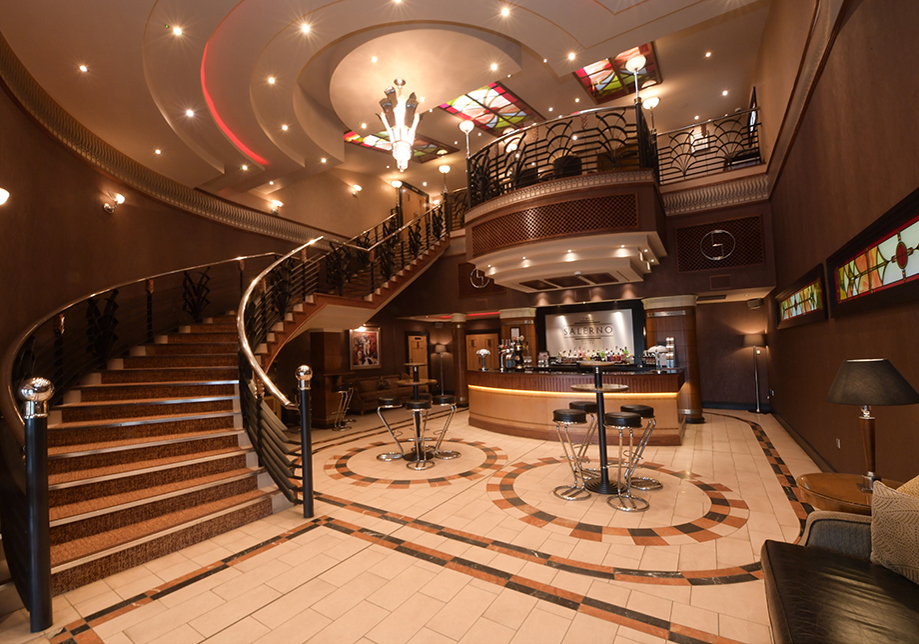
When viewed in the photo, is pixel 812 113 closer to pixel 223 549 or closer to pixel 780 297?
pixel 780 297

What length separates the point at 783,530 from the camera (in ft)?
10.4

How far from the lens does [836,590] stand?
1.51 meters

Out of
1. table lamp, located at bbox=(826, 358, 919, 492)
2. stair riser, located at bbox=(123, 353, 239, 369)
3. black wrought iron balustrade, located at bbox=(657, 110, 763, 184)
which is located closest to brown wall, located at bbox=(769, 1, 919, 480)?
table lamp, located at bbox=(826, 358, 919, 492)

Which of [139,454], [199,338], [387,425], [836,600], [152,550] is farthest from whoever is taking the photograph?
[199,338]

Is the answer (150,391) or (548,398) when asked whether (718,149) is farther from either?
(150,391)

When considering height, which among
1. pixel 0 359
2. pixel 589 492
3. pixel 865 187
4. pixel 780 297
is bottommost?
pixel 589 492

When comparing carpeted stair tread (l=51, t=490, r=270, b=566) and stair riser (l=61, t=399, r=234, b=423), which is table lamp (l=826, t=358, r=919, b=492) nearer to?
carpeted stair tread (l=51, t=490, r=270, b=566)

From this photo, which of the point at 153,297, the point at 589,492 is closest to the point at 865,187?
the point at 589,492

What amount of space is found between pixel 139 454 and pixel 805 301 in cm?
687

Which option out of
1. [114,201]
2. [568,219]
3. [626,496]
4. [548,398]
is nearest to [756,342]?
[548,398]

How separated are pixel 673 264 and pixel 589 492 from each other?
Answer: 528 centimetres

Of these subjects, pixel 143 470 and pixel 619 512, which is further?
pixel 619 512

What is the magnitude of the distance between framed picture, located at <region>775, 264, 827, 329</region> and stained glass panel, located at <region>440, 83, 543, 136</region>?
6.39 m

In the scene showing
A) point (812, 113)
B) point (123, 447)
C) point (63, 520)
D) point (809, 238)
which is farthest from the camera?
point (809, 238)
